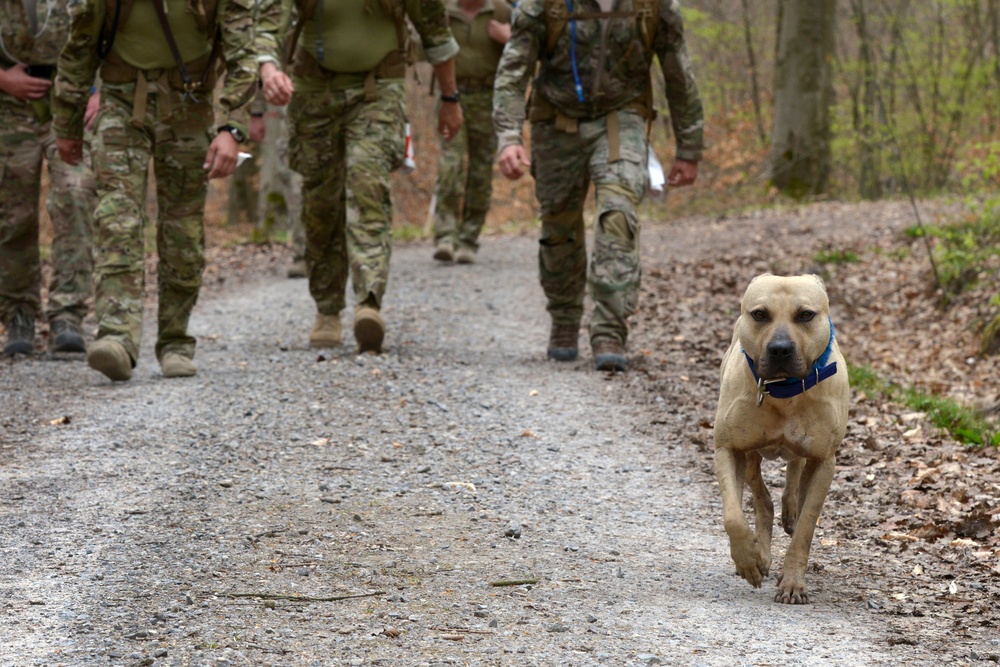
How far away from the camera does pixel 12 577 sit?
13.7 ft

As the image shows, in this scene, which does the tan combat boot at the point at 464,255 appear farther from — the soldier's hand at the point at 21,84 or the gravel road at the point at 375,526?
the soldier's hand at the point at 21,84

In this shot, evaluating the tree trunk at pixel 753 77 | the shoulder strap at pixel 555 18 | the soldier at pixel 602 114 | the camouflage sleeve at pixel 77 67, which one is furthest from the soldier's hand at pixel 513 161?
the tree trunk at pixel 753 77

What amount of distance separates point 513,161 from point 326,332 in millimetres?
2027

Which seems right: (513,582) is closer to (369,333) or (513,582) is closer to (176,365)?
(369,333)

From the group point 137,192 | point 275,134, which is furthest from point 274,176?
point 137,192

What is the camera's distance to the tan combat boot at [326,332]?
28.8 ft

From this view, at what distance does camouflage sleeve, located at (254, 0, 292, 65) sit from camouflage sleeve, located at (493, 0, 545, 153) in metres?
1.39

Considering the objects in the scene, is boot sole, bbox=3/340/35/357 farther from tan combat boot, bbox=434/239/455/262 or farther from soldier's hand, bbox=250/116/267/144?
tan combat boot, bbox=434/239/455/262

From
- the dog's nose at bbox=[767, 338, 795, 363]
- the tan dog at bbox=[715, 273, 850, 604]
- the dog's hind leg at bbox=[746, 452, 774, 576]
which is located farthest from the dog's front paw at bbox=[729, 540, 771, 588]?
the dog's nose at bbox=[767, 338, 795, 363]

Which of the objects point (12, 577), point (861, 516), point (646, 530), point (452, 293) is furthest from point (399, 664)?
point (452, 293)

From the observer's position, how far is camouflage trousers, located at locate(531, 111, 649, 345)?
776 centimetres

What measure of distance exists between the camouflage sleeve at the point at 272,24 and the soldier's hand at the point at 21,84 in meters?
1.81

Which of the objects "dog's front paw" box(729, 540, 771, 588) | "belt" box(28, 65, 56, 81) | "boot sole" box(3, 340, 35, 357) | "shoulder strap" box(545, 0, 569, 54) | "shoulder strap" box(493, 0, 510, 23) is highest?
"shoulder strap" box(493, 0, 510, 23)

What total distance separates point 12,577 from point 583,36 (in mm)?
5012
